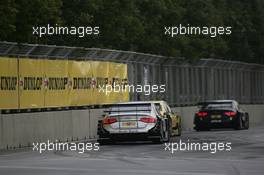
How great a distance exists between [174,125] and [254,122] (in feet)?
94.3

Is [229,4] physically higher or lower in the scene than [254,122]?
higher

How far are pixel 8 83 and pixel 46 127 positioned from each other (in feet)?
8.53

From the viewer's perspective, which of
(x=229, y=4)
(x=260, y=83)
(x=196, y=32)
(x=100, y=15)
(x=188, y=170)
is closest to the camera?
(x=188, y=170)

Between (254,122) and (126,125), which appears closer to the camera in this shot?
(126,125)

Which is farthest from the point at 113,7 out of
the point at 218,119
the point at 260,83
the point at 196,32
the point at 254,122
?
the point at 260,83

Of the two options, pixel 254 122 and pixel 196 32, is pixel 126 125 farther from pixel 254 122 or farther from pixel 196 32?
pixel 254 122

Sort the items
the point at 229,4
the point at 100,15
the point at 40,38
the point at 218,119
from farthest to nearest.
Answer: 1. the point at 229,4
2. the point at 218,119
3. the point at 100,15
4. the point at 40,38

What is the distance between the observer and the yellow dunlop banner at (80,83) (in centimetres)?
3675

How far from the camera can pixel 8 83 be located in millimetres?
31188

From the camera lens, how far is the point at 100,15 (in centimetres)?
3959

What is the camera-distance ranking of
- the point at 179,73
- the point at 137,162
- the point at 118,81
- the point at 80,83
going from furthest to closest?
the point at 179,73, the point at 118,81, the point at 80,83, the point at 137,162

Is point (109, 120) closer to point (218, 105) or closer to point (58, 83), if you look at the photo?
point (58, 83)
